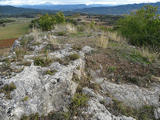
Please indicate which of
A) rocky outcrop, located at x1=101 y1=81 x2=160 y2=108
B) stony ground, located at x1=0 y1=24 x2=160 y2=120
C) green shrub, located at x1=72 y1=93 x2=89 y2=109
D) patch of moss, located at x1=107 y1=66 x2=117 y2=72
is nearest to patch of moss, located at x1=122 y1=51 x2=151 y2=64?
stony ground, located at x1=0 y1=24 x2=160 y2=120

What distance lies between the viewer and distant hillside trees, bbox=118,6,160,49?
819 centimetres

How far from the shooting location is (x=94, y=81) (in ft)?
13.1

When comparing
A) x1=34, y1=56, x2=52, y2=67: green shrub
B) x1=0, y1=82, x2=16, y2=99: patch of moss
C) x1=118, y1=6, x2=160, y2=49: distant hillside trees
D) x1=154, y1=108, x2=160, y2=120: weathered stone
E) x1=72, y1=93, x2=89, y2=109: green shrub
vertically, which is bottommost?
x1=154, y1=108, x2=160, y2=120: weathered stone

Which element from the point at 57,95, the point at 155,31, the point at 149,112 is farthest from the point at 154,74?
the point at 155,31

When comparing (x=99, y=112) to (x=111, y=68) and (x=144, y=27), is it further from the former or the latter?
(x=144, y=27)

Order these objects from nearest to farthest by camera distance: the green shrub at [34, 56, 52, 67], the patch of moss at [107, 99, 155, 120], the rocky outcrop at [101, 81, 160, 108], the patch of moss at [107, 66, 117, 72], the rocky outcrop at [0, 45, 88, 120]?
the rocky outcrop at [0, 45, 88, 120], the patch of moss at [107, 99, 155, 120], the rocky outcrop at [101, 81, 160, 108], the green shrub at [34, 56, 52, 67], the patch of moss at [107, 66, 117, 72]

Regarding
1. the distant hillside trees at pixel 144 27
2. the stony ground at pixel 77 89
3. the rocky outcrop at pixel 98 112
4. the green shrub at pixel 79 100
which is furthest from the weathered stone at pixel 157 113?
the distant hillside trees at pixel 144 27

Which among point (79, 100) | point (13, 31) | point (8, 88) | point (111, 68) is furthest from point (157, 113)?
point (13, 31)

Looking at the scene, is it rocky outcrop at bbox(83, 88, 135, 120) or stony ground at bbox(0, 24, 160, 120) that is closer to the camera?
stony ground at bbox(0, 24, 160, 120)

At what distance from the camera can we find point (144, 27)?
8.71m

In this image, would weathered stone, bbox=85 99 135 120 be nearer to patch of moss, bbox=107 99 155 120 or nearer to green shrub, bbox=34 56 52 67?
patch of moss, bbox=107 99 155 120

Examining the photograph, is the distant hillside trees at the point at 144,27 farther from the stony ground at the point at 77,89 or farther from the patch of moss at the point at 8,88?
the patch of moss at the point at 8,88

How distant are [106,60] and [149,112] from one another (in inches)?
94.4

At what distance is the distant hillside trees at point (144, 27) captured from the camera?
8.19 m
